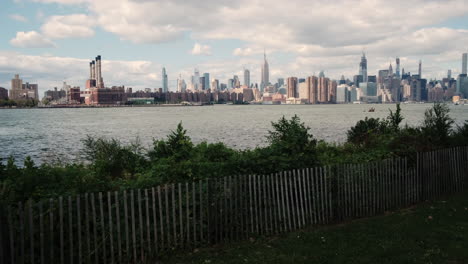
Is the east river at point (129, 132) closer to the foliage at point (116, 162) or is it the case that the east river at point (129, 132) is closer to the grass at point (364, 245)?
the foliage at point (116, 162)

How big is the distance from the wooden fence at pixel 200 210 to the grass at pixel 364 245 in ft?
1.37

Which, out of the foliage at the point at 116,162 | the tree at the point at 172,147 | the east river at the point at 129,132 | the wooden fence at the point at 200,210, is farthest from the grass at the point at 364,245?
the east river at the point at 129,132

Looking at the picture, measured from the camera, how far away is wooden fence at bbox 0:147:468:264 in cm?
689

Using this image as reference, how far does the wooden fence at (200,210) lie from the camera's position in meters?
6.89

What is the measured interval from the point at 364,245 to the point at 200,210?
12.2 ft

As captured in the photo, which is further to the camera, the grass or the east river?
the east river

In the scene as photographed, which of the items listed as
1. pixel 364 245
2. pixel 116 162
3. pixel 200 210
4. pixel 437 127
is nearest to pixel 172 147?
pixel 116 162

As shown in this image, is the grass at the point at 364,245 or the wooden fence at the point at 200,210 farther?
the grass at the point at 364,245

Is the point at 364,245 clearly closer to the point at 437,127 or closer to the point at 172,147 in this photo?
the point at 172,147

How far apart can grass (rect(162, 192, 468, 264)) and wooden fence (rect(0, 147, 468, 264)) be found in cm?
42

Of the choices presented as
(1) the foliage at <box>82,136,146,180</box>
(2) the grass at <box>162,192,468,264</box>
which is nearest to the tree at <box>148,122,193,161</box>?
(1) the foliage at <box>82,136,146,180</box>

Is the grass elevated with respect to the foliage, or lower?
lower

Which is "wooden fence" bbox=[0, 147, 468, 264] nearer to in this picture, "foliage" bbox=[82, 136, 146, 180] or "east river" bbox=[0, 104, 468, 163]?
"foliage" bbox=[82, 136, 146, 180]

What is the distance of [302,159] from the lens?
11.1 m
